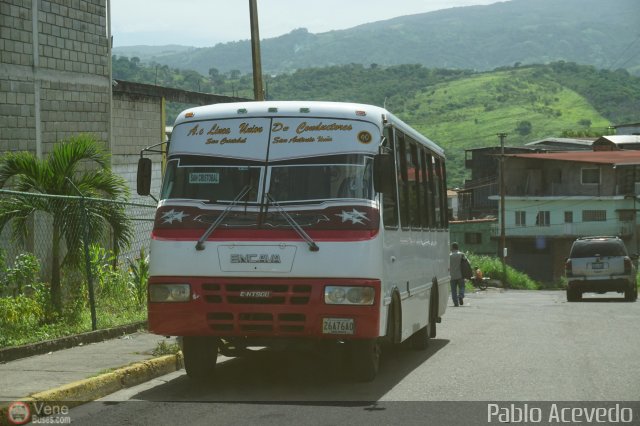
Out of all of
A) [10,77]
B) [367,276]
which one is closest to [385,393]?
[367,276]

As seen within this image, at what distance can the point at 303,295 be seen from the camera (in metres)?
10.3

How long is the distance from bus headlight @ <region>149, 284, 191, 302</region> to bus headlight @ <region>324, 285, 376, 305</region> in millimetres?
1367

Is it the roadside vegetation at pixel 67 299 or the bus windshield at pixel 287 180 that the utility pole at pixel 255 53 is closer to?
the roadside vegetation at pixel 67 299

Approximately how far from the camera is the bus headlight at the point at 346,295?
10.2 metres

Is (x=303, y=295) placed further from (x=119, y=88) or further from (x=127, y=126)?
(x=119, y=88)

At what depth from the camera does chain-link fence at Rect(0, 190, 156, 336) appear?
14.0 metres

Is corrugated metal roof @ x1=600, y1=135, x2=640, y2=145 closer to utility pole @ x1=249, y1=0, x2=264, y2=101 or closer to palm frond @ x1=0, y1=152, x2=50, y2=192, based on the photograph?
utility pole @ x1=249, y1=0, x2=264, y2=101

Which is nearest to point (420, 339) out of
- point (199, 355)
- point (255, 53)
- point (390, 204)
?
point (390, 204)

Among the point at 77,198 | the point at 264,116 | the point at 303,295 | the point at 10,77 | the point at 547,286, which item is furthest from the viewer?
the point at 547,286

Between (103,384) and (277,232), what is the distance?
2170 mm

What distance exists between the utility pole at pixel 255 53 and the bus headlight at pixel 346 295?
12.3 m

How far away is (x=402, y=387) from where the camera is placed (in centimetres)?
1074

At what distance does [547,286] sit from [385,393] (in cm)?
7214

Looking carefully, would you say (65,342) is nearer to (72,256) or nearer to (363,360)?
(72,256)
